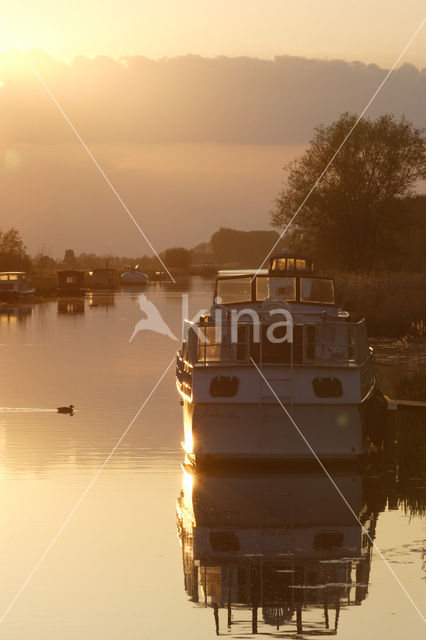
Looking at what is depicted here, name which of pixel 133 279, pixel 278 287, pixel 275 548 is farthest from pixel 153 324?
pixel 133 279

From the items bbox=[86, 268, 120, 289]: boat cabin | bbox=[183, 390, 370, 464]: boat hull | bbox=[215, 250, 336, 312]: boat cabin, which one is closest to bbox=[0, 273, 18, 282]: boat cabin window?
bbox=[86, 268, 120, 289]: boat cabin

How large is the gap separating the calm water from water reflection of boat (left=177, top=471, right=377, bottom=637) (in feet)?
0.08

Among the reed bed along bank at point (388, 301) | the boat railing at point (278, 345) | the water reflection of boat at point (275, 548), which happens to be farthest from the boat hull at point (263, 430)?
the reed bed along bank at point (388, 301)

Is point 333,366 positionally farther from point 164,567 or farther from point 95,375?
point 95,375

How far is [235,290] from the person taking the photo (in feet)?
86.8

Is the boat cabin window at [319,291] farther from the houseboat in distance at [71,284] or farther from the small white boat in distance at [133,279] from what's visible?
the small white boat in distance at [133,279]

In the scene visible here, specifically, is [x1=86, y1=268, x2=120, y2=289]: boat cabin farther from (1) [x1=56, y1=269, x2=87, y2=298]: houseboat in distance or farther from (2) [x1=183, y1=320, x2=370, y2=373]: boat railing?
(2) [x1=183, y1=320, x2=370, y2=373]: boat railing

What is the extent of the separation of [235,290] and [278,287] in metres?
1.01

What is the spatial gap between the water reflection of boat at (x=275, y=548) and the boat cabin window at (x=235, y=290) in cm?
636

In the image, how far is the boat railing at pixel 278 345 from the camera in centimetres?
2211

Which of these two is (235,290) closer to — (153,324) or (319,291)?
(319,291)

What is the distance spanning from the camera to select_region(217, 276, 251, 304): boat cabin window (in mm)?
26188

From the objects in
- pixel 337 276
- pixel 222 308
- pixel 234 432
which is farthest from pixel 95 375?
pixel 337 276

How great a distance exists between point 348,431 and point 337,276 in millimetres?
46055
